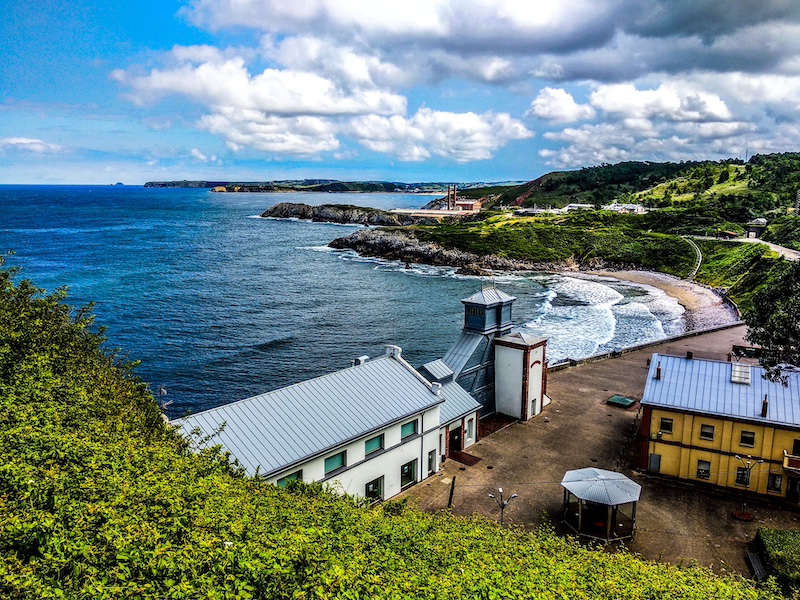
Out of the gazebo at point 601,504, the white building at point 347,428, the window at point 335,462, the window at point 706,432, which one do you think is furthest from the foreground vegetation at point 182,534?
the window at point 706,432

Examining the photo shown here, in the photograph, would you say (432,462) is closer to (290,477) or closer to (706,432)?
(290,477)

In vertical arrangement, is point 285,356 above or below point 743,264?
below

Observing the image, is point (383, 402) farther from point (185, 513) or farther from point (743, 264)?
point (743, 264)

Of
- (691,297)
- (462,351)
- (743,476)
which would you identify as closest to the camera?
(743,476)

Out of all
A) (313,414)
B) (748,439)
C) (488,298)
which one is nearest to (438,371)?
(488,298)

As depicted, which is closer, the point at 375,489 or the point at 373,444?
the point at 373,444

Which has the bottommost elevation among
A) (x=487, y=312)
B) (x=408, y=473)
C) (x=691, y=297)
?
(x=691, y=297)

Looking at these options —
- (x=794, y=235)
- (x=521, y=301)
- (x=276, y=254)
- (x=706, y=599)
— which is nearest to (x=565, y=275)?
(x=521, y=301)
